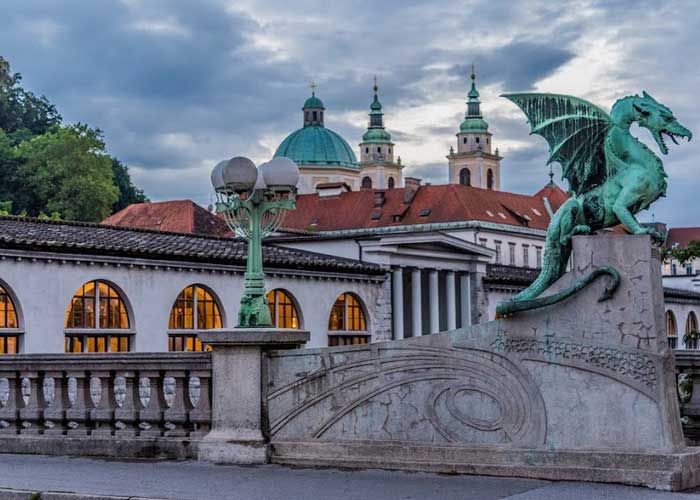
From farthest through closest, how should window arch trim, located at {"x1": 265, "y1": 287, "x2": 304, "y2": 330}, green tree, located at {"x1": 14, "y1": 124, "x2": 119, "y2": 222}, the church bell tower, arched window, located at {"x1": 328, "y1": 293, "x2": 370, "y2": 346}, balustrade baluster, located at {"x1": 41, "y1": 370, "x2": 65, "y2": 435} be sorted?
1. the church bell tower
2. green tree, located at {"x1": 14, "y1": 124, "x2": 119, "y2": 222}
3. arched window, located at {"x1": 328, "y1": 293, "x2": 370, "y2": 346}
4. window arch trim, located at {"x1": 265, "y1": 287, "x2": 304, "y2": 330}
5. balustrade baluster, located at {"x1": 41, "y1": 370, "x2": 65, "y2": 435}

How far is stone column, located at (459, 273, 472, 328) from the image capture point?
→ 57.8m

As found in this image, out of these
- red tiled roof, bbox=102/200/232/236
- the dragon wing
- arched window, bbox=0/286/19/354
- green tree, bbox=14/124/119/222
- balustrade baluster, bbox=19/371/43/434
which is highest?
green tree, bbox=14/124/119/222

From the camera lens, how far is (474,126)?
580 feet

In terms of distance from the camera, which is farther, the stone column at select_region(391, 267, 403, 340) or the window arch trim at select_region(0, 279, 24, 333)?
the stone column at select_region(391, 267, 403, 340)

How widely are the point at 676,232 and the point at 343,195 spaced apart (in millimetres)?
54254

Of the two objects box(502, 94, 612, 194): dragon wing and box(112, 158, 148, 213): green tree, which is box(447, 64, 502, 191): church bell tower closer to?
box(112, 158, 148, 213): green tree

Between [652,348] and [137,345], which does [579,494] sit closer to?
[652,348]

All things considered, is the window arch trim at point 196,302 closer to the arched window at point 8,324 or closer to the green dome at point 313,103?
the arched window at point 8,324

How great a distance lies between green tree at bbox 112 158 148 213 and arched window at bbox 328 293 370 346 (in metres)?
58.3

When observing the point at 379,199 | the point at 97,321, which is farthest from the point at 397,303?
the point at 379,199

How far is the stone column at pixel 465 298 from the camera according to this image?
57812mm

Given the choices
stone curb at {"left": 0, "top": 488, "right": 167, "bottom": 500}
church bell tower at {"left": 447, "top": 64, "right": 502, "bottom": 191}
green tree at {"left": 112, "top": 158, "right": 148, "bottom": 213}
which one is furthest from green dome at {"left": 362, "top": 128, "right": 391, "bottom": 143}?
stone curb at {"left": 0, "top": 488, "right": 167, "bottom": 500}

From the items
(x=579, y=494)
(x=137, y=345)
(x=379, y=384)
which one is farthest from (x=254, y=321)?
(x=137, y=345)

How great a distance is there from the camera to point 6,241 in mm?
34031
